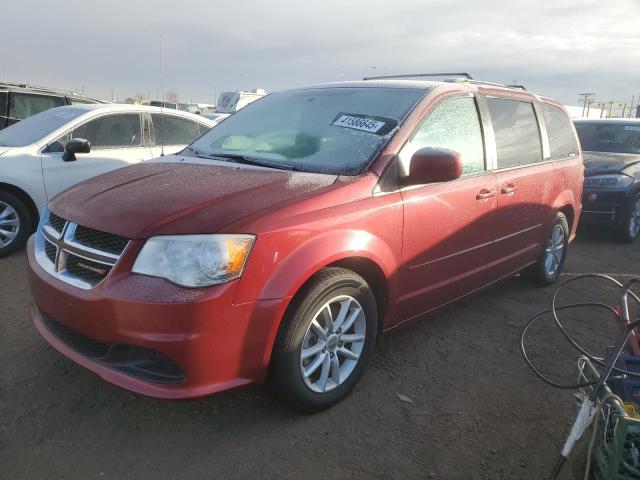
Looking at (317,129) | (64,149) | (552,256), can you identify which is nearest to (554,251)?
(552,256)

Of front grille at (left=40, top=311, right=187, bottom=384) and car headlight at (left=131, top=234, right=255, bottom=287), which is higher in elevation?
car headlight at (left=131, top=234, right=255, bottom=287)

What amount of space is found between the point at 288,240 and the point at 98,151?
4.03m

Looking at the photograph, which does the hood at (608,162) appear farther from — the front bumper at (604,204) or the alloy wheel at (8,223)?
the alloy wheel at (8,223)

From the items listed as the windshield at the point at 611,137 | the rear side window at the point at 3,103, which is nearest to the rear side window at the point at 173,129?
the rear side window at the point at 3,103

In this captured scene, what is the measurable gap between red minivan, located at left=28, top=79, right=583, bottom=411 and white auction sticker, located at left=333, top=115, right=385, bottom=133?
1 cm

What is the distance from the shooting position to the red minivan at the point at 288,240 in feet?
6.98

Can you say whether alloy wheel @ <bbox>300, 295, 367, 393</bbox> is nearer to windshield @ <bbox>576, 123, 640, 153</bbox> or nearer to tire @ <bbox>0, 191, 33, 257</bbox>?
tire @ <bbox>0, 191, 33, 257</bbox>

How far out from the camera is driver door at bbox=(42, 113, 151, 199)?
510 cm

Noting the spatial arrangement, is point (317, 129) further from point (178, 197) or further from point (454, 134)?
point (178, 197)

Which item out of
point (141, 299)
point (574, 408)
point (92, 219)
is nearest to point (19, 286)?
point (92, 219)

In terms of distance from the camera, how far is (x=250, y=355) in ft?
7.36

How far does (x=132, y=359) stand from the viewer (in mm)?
2211

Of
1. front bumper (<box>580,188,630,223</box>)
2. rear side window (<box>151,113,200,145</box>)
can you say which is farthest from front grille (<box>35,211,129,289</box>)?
front bumper (<box>580,188,630,223</box>)

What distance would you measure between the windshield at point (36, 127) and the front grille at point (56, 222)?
2.96 metres
